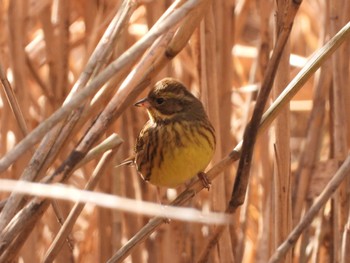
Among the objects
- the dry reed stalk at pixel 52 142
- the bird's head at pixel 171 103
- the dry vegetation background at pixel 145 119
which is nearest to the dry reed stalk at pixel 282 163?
the dry vegetation background at pixel 145 119

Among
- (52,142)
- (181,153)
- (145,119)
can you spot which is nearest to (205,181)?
(181,153)

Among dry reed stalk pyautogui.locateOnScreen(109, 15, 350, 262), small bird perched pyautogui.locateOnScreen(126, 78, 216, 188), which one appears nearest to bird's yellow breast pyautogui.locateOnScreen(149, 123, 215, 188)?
small bird perched pyautogui.locateOnScreen(126, 78, 216, 188)

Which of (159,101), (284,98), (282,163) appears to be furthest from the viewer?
(159,101)

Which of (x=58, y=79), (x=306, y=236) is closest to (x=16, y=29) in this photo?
(x=58, y=79)

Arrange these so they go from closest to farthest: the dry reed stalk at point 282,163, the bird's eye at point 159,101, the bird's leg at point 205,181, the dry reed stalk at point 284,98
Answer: the dry reed stalk at point 284,98, the dry reed stalk at point 282,163, the bird's leg at point 205,181, the bird's eye at point 159,101

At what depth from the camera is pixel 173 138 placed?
2.89m

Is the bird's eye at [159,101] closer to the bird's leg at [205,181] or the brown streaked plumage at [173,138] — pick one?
the brown streaked plumage at [173,138]

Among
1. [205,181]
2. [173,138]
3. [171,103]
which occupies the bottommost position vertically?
[205,181]

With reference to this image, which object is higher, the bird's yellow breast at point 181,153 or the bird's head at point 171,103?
the bird's head at point 171,103

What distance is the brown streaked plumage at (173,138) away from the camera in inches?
112

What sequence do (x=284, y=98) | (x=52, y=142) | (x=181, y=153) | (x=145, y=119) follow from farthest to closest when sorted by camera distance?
(x=145, y=119)
(x=181, y=153)
(x=284, y=98)
(x=52, y=142)

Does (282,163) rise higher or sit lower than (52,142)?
lower

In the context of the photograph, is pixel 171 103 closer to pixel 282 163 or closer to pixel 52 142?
pixel 282 163

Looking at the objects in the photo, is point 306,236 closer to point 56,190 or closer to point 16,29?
point 16,29
